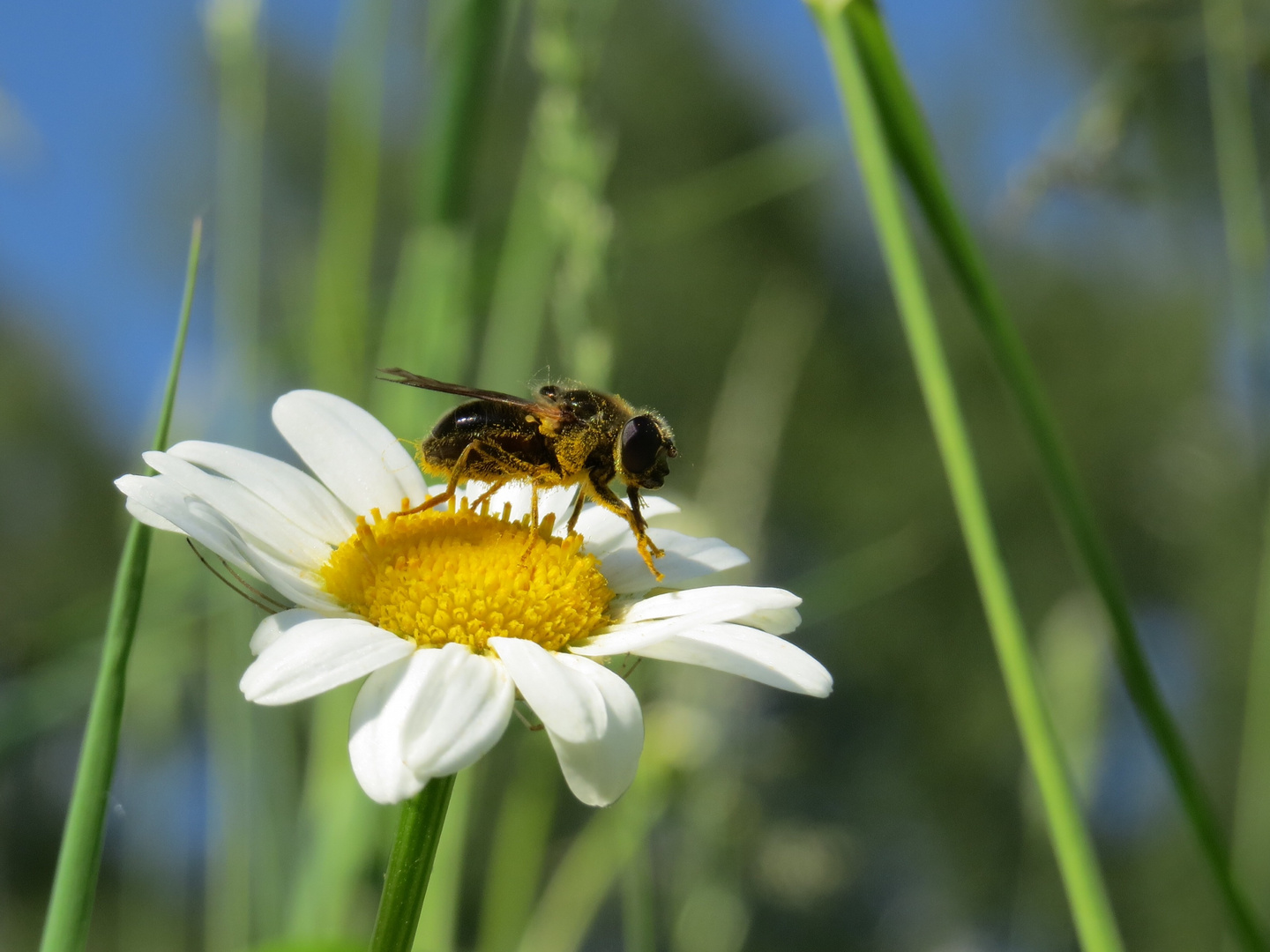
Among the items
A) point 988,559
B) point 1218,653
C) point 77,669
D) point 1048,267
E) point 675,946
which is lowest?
point 675,946

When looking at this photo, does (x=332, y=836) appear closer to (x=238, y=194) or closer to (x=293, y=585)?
(x=293, y=585)

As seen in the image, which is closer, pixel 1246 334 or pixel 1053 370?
pixel 1246 334

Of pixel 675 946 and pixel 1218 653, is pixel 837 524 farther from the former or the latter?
pixel 675 946

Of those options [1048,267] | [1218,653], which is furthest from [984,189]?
[1218,653]

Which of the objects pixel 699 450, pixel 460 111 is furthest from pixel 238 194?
pixel 699 450

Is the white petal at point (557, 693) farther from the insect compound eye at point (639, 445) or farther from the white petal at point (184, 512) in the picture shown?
the insect compound eye at point (639, 445)

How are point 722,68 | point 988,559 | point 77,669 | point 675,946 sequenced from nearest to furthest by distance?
point 988,559, point 77,669, point 675,946, point 722,68

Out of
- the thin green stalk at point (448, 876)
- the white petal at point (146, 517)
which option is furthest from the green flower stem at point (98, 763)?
the thin green stalk at point (448, 876)

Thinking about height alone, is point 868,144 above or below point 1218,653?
below
